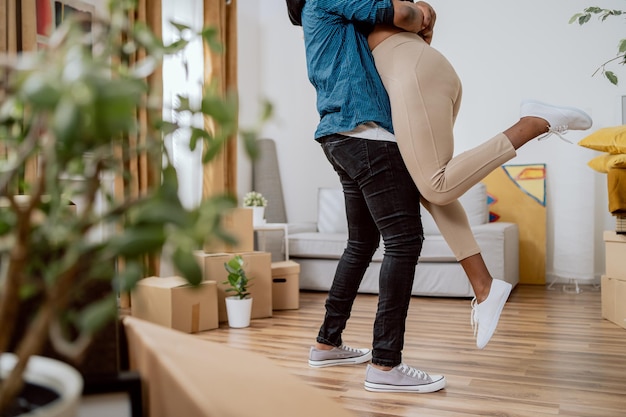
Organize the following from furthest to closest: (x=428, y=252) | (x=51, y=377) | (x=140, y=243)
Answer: (x=428, y=252), (x=51, y=377), (x=140, y=243)

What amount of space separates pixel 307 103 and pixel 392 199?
342cm

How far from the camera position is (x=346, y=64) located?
1912mm

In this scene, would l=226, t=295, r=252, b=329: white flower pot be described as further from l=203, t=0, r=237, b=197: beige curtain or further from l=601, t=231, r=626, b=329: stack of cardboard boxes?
l=601, t=231, r=626, b=329: stack of cardboard boxes

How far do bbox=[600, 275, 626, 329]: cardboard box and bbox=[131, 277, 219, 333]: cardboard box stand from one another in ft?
6.00

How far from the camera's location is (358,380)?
1.98m

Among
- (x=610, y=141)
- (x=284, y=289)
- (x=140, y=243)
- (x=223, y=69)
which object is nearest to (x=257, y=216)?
(x=284, y=289)

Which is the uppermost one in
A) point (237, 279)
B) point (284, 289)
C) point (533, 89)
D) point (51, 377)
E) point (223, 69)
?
point (223, 69)

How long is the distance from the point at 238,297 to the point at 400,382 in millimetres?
1384

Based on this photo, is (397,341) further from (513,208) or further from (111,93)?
(513,208)

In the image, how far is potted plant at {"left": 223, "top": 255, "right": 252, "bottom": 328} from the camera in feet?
9.95

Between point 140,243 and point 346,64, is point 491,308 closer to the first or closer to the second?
point 346,64

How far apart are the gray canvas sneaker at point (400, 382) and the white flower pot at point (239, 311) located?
1254 mm

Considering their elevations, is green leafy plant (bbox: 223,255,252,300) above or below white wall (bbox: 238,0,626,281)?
below

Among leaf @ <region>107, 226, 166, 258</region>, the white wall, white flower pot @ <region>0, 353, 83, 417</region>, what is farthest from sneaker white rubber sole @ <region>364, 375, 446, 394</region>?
the white wall
